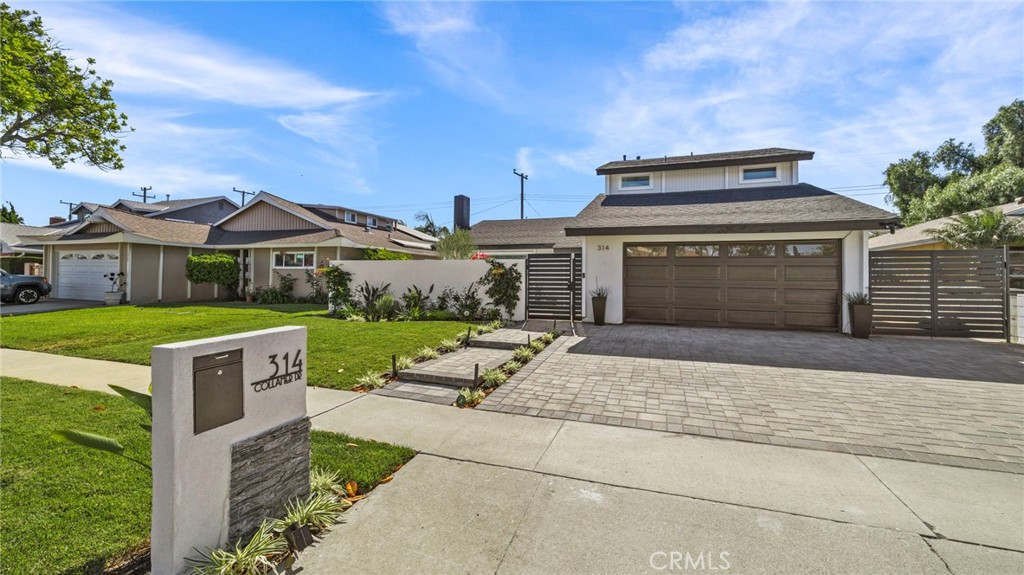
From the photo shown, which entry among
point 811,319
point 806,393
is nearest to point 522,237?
point 811,319

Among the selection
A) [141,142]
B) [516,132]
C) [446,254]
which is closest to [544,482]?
[446,254]

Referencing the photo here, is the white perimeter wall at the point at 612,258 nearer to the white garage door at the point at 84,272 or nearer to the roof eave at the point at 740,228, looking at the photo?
the roof eave at the point at 740,228

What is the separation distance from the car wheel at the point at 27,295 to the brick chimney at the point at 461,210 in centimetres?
1691

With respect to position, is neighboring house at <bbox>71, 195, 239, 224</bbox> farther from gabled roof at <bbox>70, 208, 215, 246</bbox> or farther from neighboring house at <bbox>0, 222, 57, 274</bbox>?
gabled roof at <bbox>70, 208, 215, 246</bbox>

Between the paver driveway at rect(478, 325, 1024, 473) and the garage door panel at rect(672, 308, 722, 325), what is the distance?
2.24m

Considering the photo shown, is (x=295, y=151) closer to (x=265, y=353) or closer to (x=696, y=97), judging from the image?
(x=696, y=97)

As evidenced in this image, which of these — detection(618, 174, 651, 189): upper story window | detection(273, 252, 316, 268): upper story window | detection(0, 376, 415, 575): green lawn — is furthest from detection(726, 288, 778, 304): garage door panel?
detection(273, 252, 316, 268): upper story window

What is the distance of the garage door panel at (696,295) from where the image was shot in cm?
1019

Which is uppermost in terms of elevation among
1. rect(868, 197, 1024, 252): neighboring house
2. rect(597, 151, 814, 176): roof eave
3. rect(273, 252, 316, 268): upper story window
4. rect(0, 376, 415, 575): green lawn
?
rect(597, 151, 814, 176): roof eave

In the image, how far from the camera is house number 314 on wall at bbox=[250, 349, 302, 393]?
2.22 meters

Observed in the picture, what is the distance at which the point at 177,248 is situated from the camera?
1711cm

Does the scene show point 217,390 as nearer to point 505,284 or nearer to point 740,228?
point 505,284

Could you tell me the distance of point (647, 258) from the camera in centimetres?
1074

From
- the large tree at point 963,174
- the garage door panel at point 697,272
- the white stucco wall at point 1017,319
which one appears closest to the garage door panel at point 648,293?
the garage door panel at point 697,272
